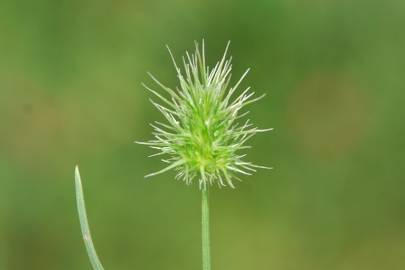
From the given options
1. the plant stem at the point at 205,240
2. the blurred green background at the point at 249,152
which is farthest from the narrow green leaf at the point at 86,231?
the blurred green background at the point at 249,152

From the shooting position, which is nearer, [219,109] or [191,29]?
[219,109]

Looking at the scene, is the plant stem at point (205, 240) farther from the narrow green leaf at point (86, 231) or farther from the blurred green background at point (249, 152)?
the blurred green background at point (249, 152)

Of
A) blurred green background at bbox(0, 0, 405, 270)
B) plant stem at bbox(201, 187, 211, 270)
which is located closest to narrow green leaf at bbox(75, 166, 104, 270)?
plant stem at bbox(201, 187, 211, 270)

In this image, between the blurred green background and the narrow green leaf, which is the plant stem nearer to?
the narrow green leaf

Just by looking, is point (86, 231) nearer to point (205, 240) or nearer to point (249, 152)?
point (205, 240)

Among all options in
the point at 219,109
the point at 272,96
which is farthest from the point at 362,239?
the point at 219,109

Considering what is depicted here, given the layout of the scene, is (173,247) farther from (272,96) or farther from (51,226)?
(272,96)

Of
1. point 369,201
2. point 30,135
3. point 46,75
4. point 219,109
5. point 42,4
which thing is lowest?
point 219,109

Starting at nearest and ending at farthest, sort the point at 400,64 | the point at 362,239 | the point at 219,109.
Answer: the point at 219,109, the point at 362,239, the point at 400,64
